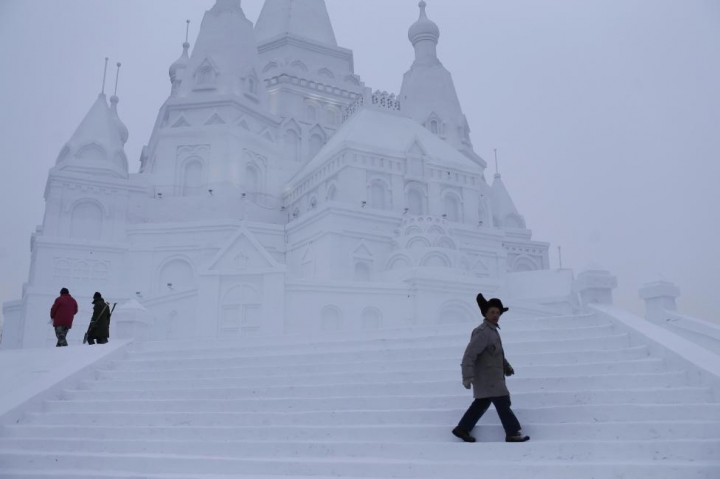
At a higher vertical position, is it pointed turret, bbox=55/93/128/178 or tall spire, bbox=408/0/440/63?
tall spire, bbox=408/0/440/63

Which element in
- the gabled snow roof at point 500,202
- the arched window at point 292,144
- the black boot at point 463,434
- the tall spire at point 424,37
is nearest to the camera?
the black boot at point 463,434

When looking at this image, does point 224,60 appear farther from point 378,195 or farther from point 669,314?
point 669,314

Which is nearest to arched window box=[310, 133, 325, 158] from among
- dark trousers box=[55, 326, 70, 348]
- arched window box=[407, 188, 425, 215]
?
arched window box=[407, 188, 425, 215]

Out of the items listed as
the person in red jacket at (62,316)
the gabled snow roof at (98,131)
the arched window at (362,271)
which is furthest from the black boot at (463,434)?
the gabled snow roof at (98,131)

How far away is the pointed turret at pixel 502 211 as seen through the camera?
42.0 meters

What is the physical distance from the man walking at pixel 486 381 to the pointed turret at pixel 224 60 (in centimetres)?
3283

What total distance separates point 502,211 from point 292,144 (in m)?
15.1

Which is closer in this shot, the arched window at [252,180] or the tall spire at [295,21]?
the arched window at [252,180]

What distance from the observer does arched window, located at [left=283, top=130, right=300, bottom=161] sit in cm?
4041

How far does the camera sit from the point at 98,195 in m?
32.1

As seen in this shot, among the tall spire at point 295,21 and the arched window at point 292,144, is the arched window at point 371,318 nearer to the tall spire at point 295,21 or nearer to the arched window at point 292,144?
the arched window at point 292,144

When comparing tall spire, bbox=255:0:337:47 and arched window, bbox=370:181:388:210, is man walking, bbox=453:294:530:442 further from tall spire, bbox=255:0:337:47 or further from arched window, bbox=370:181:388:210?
tall spire, bbox=255:0:337:47

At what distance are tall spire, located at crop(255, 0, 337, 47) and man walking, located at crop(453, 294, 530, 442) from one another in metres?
40.8

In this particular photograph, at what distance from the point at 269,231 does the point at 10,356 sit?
20498 mm
